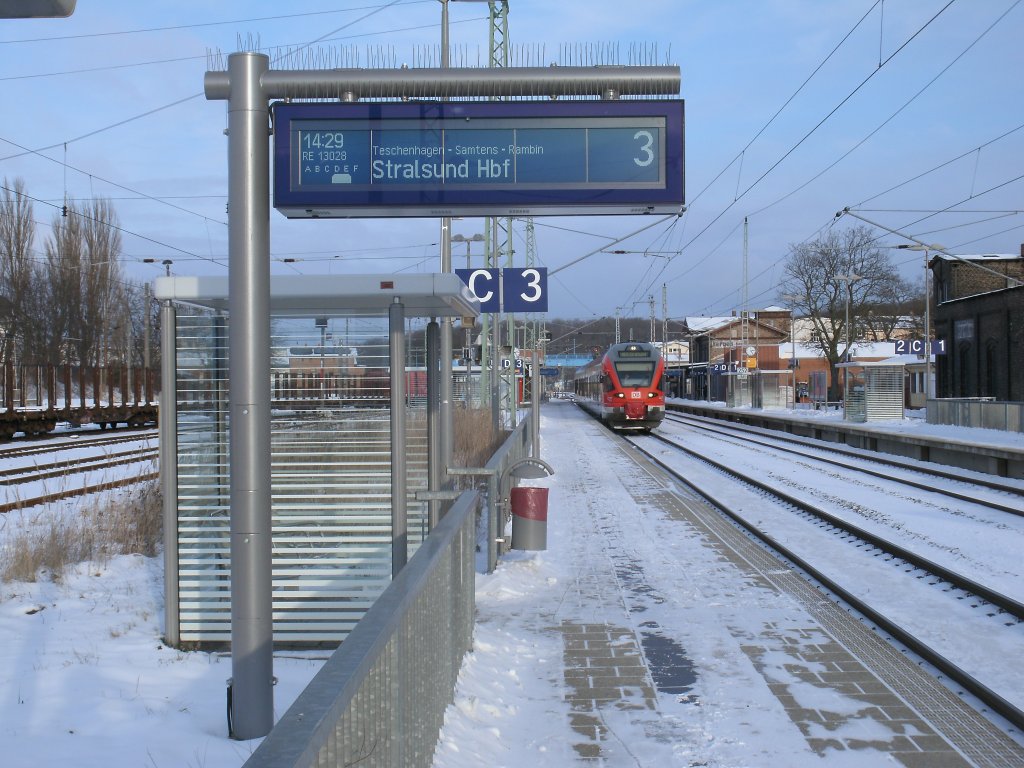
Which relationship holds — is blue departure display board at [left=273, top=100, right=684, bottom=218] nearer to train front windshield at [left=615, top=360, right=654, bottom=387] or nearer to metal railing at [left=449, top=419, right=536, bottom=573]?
metal railing at [left=449, top=419, right=536, bottom=573]

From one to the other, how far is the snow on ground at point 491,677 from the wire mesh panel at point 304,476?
1.48 ft

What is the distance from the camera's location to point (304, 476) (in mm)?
7059

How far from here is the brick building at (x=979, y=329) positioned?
4356 centimetres

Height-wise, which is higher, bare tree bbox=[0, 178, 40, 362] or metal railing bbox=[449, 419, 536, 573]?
bare tree bbox=[0, 178, 40, 362]

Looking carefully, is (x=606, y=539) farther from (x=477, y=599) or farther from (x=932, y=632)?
(x=932, y=632)

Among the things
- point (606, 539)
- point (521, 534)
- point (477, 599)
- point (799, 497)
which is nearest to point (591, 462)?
point (799, 497)

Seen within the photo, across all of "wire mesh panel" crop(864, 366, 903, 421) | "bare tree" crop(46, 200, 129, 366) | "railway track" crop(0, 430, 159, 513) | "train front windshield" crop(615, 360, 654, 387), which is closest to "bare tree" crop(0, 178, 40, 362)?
"bare tree" crop(46, 200, 129, 366)

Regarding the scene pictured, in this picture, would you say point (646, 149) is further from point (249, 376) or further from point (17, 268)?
point (17, 268)

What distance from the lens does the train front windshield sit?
3338 centimetres

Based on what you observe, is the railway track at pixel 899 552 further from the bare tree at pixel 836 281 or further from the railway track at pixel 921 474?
the bare tree at pixel 836 281

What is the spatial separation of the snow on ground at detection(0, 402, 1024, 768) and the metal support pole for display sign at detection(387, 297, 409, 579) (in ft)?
3.11

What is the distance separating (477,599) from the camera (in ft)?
27.5

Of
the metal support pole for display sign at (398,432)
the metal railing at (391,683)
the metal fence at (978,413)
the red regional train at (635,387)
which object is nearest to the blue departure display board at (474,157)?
the metal support pole for display sign at (398,432)

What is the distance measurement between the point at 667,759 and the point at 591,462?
18.2 metres
